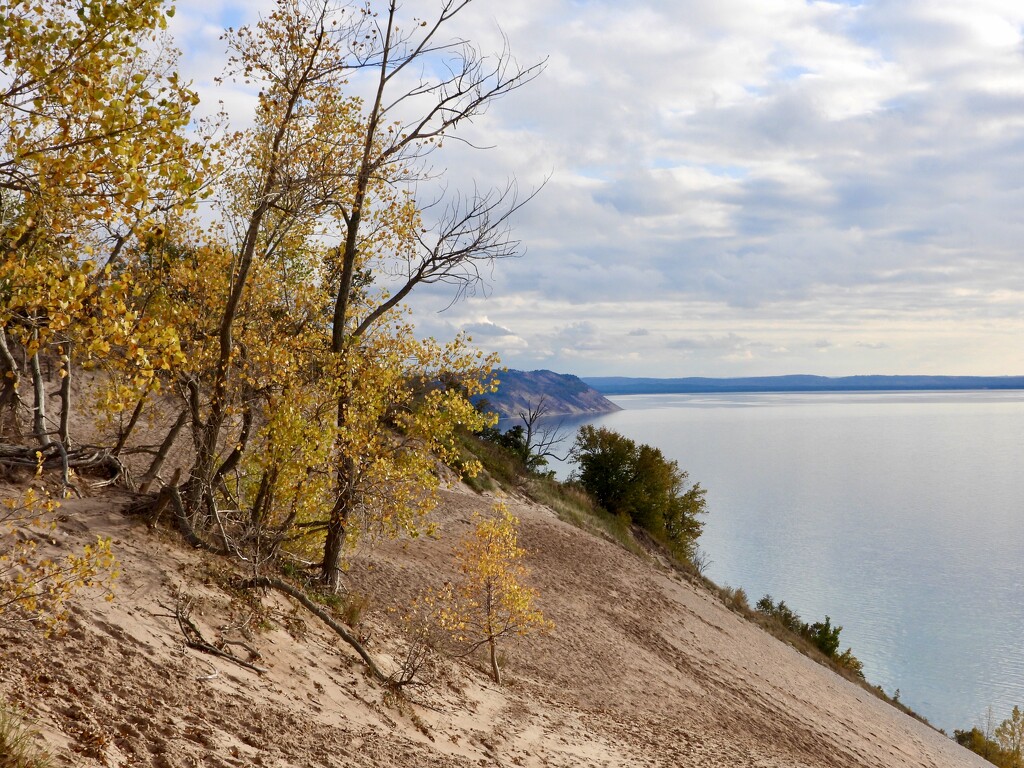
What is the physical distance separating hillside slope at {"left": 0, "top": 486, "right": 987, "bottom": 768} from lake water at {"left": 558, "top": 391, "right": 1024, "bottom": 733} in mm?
18372

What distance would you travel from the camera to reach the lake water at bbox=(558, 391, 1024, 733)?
4184cm

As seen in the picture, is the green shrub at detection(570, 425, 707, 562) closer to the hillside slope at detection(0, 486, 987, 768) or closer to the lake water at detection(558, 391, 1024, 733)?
the lake water at detection(558, 391, 1024, 733)

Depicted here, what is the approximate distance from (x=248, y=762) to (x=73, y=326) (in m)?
4.40

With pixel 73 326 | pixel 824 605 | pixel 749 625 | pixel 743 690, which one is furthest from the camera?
pixel 824 605

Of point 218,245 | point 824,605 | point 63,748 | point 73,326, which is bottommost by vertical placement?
point 824,605

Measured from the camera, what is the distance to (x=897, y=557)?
6075 cm

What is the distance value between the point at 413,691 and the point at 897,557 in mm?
58590

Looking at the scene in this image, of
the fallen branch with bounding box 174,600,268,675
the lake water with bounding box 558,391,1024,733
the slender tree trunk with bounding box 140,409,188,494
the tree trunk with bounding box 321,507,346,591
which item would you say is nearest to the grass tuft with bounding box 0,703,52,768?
the fallen branch with bounding box 174,600,268,675

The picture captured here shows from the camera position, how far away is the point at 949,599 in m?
51.3

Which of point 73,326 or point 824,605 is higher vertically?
point 73,326

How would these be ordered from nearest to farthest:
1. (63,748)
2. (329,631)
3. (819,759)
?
(63,748)
(329,631)
(819,759)

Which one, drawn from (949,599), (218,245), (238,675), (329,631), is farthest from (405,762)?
(949,599)

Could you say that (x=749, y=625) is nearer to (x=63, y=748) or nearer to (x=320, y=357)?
(x=320, y=357)

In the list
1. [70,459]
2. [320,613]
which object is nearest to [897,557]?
[320,613]
